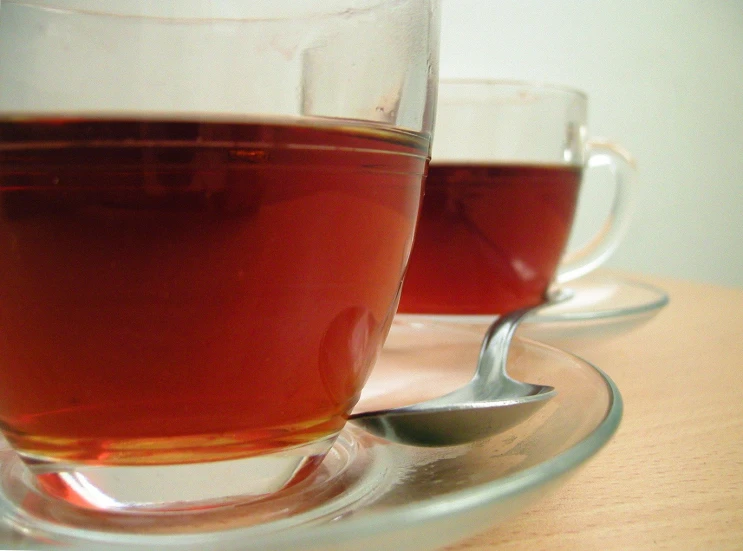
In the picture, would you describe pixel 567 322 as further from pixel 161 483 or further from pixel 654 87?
pixel 654 87

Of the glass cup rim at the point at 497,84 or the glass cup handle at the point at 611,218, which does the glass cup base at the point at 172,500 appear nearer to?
the glass cup rim at the point at 497,84


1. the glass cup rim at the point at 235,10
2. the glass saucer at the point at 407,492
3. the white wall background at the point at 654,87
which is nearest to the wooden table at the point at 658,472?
the glass saucer at the point at 407,492

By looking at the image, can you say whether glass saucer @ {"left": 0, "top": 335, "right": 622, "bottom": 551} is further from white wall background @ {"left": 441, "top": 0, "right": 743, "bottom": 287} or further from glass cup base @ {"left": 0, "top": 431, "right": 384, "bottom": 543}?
white wall background @ {"left": 441, "top": 0, "right": 743, "bottom": 287}

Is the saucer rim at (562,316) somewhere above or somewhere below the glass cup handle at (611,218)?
below

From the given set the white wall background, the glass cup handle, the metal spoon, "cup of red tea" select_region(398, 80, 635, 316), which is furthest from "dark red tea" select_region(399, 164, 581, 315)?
the white wall background

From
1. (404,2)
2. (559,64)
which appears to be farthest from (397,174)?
(559,64)

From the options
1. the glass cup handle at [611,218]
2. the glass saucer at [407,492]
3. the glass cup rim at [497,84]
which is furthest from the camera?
the glass cup handle at [611,218]

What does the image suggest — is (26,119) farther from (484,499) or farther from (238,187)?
(484,499)
